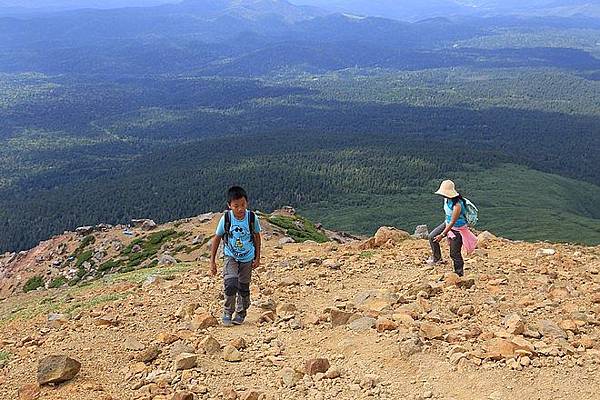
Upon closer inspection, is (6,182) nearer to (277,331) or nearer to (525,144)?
(525,144)

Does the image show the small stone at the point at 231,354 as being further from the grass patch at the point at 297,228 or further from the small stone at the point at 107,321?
the grass patch at the point at 297,228

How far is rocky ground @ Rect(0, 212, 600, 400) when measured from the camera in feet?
26.8

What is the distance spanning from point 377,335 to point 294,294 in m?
3.52

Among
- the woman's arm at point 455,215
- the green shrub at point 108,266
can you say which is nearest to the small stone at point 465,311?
the woman's arm at point 455,215

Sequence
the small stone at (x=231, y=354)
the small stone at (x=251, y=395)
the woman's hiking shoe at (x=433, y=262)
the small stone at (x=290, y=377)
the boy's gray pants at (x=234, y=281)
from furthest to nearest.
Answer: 1. the woman's hiking shoe at (x=433, y=262)
2. the boy's gray pants at (x=234, y=281)
3. the small stone at (x=231, y=354)
4. the small stone at (x=290, y=377)
5. the small stone at (x=251, y=395)

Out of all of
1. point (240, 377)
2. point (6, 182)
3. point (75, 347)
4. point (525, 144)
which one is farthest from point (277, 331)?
point (525, 144)

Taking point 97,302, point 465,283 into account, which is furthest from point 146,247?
point 465,283

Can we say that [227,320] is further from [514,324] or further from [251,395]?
[514,324]

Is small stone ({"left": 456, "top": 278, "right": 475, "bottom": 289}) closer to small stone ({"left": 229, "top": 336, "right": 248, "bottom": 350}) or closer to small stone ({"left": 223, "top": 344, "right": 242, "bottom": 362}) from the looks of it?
small stone ({"left": 229, "top": 336, "right": 248, "bottom": 350})

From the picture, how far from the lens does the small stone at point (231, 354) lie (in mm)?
9258

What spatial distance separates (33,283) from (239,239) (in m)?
32.2

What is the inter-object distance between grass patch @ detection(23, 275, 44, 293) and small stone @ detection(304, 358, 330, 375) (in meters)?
33.6

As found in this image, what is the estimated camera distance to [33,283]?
38.7m

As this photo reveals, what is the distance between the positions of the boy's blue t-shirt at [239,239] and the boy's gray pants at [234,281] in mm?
137
